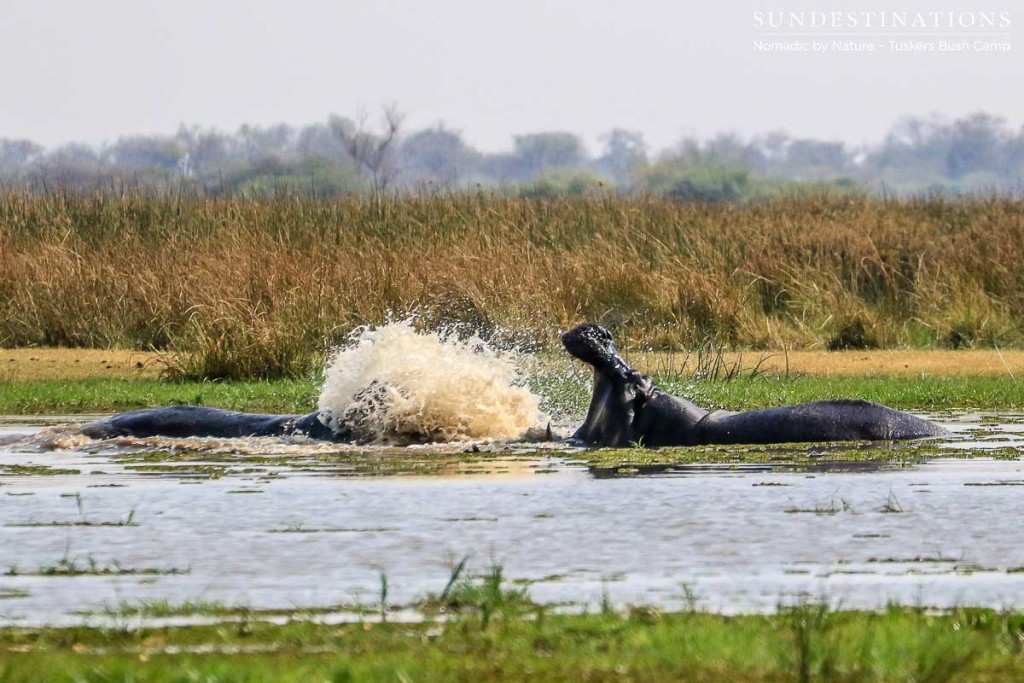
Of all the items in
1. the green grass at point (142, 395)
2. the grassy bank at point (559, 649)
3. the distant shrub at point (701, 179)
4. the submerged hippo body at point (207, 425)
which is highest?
the distant shrub at point (701, 179)

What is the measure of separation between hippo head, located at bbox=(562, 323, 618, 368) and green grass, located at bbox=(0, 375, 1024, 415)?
2898 mm

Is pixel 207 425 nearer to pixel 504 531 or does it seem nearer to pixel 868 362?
pixel 504 531

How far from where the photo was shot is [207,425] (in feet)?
38.4

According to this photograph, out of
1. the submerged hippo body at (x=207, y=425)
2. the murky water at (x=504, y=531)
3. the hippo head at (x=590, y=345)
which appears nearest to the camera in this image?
the murky water at (x=504, y=531)

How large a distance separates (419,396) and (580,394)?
337cm

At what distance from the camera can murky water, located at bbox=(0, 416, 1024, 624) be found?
19.3 feet

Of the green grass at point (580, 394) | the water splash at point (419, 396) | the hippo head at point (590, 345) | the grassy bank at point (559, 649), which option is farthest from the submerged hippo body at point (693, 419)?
the grassy bank at point (559, 649)

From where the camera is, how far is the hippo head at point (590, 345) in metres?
10.9

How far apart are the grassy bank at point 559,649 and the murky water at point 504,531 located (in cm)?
39

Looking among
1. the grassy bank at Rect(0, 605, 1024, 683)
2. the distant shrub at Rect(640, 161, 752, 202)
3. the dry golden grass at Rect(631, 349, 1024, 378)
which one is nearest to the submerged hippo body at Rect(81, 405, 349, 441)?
the dry golden grass at Rect(631, 349, 1024, 378)

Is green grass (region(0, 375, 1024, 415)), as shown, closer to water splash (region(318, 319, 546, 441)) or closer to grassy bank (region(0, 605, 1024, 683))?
water splash (region(318, 319, 546, 441))

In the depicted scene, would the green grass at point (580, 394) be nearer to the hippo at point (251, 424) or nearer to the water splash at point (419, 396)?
the water splash at point (419, 396)

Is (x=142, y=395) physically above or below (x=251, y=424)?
below

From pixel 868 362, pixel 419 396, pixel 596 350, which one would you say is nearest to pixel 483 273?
pixel 868 362
